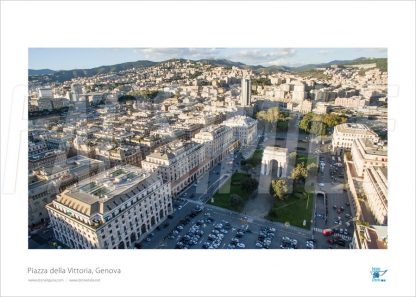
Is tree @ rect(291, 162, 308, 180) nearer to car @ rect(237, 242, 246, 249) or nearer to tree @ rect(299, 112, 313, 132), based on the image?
car @ rect(237, 242, 246, 249)

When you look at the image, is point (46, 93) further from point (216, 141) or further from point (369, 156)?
point (369, 156)

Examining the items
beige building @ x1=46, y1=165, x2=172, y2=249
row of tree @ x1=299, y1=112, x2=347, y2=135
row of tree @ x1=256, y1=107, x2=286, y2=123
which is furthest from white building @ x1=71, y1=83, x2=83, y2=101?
row of tree @ x1=299, y1=112, x2=347, y2=135

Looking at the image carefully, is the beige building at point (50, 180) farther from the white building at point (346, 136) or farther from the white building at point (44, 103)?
the white building at point (346, 136)

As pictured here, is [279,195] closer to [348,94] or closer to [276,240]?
[276,240]

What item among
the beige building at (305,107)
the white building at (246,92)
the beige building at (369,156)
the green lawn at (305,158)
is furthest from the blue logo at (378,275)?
the beige building at (305,107)

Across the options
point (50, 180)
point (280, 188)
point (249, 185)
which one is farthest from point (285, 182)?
point (50, 180)

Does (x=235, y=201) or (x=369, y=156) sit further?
(x=369, y=156)
